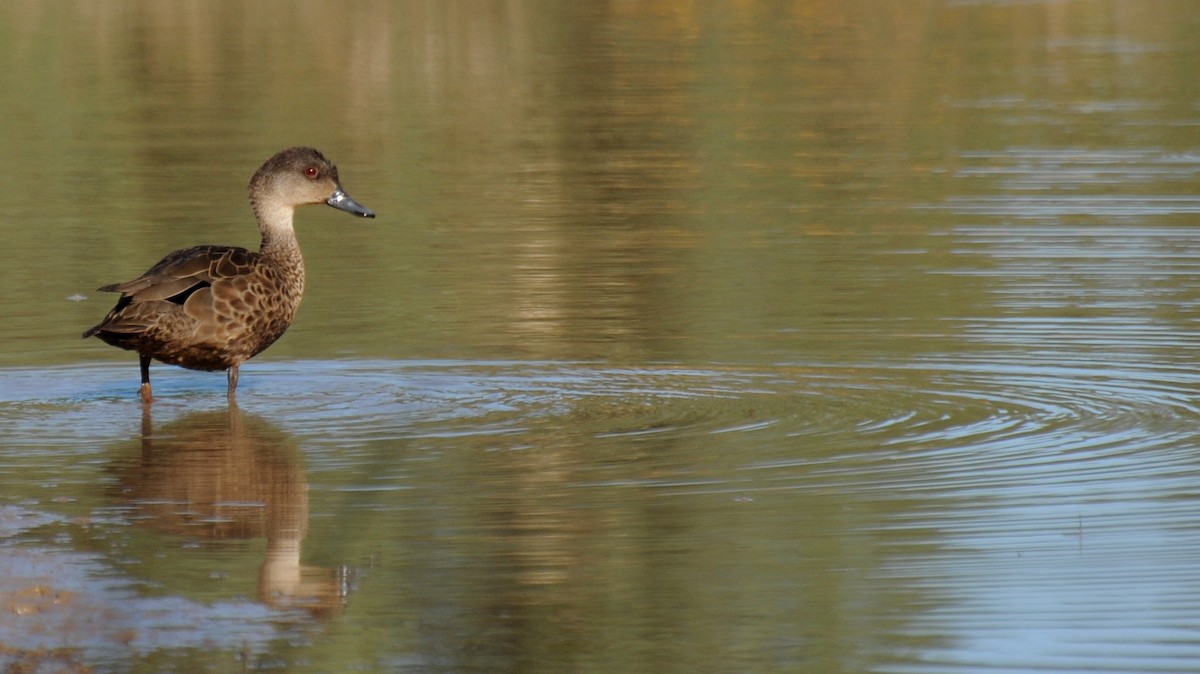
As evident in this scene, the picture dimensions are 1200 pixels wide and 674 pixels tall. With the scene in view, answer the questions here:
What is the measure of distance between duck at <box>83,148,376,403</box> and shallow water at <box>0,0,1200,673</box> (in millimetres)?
285

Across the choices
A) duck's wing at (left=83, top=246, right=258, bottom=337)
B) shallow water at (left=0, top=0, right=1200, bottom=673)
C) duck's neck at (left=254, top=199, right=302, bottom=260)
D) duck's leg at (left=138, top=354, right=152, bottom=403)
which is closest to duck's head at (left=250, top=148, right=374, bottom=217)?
duck's neck at (left=254, top=199, right=302, bottom=260)

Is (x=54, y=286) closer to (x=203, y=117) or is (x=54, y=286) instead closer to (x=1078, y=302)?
(x=1078, y=302)

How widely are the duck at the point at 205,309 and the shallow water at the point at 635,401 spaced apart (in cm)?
28

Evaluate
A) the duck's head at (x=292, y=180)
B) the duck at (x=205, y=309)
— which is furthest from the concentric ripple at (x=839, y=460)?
the duck's head at (x=292, y=180)

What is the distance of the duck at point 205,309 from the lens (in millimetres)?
10430

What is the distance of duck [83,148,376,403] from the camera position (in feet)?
34.2

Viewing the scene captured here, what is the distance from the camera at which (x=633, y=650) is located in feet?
20.6

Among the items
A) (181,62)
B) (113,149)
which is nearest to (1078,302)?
(113,149)

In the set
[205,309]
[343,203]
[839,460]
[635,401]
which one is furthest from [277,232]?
[839,460]

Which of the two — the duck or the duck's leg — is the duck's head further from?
the duck's leg

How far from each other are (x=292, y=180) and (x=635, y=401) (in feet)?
8.29

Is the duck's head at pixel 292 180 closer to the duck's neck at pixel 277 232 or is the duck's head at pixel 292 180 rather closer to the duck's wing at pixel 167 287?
the duck's neck at pixel 277 232

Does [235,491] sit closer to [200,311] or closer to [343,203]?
[200,311]

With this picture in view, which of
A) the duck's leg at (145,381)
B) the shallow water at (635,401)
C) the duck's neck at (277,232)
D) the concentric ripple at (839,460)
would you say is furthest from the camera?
the duck's neck at (277,232)
